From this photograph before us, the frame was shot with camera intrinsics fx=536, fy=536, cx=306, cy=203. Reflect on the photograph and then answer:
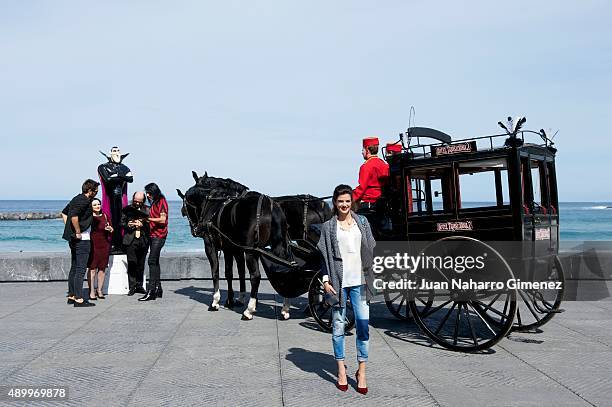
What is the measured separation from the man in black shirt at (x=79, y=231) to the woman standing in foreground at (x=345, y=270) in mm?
5949

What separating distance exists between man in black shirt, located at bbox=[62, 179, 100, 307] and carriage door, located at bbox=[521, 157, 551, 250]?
727cm

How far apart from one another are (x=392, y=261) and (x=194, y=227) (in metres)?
4.36

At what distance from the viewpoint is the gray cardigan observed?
5.07 meters

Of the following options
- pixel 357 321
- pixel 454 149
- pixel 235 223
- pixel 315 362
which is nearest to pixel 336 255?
pixel 357 321

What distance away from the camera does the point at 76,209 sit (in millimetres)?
9398

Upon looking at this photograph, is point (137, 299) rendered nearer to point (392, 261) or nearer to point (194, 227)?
point (194, 227)

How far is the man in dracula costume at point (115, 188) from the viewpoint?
39.5ft

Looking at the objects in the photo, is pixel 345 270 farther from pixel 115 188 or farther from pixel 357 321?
pixel 115 188

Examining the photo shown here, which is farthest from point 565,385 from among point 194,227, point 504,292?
A: point 194,227

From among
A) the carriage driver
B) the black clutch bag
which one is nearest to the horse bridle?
the black clutch bag

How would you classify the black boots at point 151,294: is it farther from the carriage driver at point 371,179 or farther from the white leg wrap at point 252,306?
the carriage driver at point 371,179

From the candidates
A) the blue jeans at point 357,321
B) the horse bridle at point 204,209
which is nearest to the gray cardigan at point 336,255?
the blue jeans at point 357,321

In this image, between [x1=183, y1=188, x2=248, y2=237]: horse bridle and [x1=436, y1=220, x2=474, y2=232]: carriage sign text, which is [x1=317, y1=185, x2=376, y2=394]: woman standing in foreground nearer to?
[x1=436, y1=220, x2=474, y2=232]: carriage sign text

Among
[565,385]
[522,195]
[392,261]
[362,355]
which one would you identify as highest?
[522,195]
